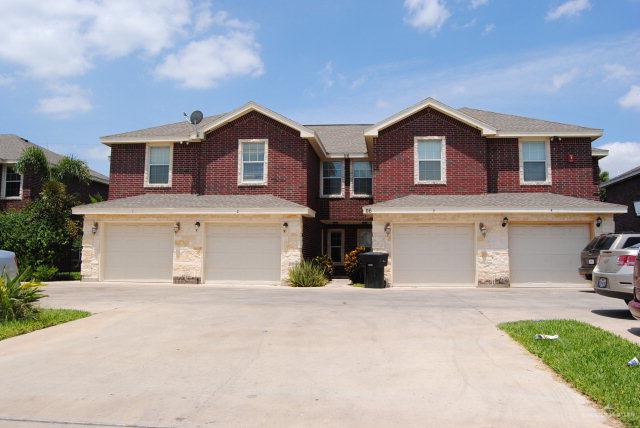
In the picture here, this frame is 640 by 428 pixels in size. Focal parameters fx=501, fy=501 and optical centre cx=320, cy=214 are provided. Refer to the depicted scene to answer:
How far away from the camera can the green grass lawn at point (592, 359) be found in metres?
4.94

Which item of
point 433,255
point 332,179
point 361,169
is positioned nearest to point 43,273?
point 332,179

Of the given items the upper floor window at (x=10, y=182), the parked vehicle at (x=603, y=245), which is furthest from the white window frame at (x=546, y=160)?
the upper floor window at (x=10, y=182)

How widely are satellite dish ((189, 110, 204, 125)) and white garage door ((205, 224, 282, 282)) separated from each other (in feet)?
Answer: 19.1

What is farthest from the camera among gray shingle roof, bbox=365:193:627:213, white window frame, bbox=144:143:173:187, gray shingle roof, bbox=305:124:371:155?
gray shingle roof, bbox=305:124:371:155

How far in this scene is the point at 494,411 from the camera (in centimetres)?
484

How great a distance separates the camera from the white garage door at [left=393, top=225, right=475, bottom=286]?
1747cm

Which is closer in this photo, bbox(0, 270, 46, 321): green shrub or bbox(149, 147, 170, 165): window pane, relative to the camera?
bbox(0, 270, 46, 321): green shrub

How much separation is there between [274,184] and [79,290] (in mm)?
7743

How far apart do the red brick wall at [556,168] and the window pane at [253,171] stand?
346 inches

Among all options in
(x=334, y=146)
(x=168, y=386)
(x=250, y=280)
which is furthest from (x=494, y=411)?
(x=334, y=146)

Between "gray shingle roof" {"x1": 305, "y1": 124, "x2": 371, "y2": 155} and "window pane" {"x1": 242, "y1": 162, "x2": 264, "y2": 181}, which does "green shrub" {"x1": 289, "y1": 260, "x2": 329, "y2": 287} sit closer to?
"window pane" {"x1": 242, "y1": 162, "x2": 264, "y2": 181}

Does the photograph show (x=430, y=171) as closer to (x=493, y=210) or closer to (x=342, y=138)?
(x=493, y=210)

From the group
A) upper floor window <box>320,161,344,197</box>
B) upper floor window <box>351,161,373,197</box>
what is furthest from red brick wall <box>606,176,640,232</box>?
upper floor window <box>320,161,344,197</box>

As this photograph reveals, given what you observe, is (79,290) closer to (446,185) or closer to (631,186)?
(446,185)
